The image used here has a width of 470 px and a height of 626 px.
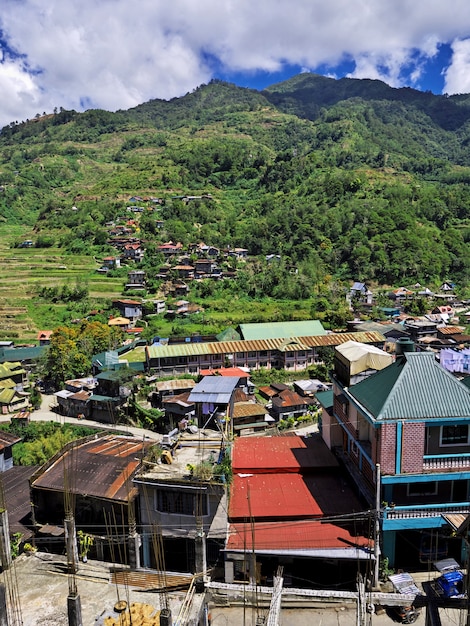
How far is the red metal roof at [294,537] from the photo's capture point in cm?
1145

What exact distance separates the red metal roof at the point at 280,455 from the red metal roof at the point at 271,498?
29cm

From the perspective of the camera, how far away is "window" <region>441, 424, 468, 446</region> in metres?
12.1

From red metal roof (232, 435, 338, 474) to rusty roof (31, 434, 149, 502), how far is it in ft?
10.9

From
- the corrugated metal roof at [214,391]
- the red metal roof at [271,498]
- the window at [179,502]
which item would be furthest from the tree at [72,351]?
the window at [179,502]

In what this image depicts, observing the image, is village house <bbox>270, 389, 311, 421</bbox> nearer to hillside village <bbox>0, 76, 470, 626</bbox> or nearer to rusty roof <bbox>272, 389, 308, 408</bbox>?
rusty roof <bbox>272, 389, 308, 408</bbox>

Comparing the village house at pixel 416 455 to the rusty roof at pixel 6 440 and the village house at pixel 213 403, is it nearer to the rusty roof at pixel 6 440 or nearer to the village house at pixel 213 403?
the village house at pixel 213 403

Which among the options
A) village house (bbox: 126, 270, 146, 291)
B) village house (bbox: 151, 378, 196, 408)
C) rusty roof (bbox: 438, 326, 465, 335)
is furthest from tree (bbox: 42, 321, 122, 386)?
rusty roof (bbox: 438, 326, 465, 335)

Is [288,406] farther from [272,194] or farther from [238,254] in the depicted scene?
[272,194]

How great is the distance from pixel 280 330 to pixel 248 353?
17.4ft

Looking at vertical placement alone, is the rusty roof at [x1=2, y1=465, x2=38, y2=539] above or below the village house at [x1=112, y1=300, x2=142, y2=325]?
below

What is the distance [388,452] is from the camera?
38.4 ft

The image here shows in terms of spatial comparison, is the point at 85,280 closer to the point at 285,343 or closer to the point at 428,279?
the point at 285,343

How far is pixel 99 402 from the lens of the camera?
33469mm

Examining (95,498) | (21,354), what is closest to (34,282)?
(21,354)
